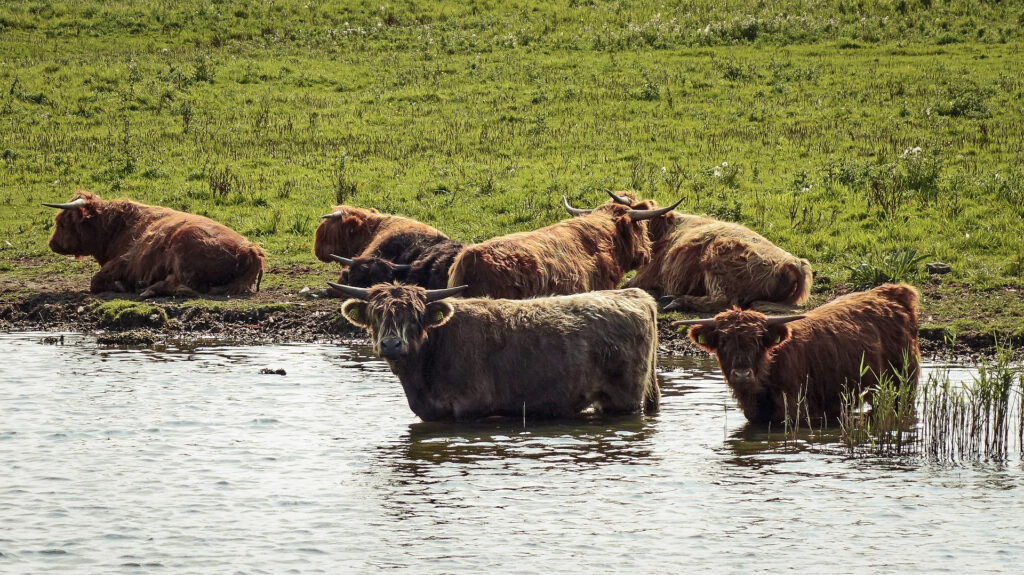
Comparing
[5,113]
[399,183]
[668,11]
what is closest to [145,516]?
[399,183]

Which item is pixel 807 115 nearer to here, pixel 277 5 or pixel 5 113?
pixel 5 113

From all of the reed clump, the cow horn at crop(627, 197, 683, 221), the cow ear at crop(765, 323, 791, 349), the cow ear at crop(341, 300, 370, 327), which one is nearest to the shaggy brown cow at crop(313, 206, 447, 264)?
the cow horn at crop(627, 197, 683, 221)

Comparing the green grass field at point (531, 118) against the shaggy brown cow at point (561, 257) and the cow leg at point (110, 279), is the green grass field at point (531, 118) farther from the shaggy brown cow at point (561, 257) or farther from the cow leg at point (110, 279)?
the shaggy brown cow at point (561, 257)

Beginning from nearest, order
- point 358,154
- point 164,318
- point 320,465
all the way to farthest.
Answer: point 320,465
point 164,318
point 358,154

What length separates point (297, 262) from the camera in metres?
15.6

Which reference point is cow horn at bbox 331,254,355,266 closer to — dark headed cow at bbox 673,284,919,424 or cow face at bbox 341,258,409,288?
cow face at bbox 341,258,409,288

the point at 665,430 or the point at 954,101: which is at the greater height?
the point at 954,101

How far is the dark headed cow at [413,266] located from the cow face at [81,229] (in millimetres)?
3468

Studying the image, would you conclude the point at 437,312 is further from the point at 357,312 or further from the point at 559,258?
the point at 559,258

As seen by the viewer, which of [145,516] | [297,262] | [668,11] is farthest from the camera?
[668,11]

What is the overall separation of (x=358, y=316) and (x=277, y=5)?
2546 centimetres

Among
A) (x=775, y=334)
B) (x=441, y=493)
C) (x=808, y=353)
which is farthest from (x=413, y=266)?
(x=441, y=493)

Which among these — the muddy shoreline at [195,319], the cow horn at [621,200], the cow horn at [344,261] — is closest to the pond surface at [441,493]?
the muddy shoreline at [195,319]

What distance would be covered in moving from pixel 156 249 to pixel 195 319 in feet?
5.07
